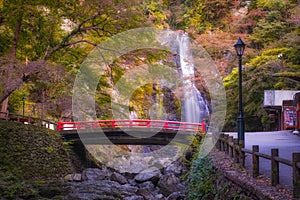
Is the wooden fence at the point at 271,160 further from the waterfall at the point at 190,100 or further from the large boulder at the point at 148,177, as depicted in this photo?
the waterfall at the point at 190,100

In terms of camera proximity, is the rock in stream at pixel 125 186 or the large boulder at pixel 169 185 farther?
the large boulder at pixel 169 185

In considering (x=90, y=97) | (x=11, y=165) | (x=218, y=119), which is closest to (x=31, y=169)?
(x=11, y=165)

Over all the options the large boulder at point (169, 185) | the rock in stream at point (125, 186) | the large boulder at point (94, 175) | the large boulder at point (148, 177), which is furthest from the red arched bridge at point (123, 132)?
the large boulder at point (169, 185)

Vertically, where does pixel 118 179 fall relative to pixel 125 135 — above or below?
below

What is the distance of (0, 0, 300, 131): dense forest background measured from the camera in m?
13.6

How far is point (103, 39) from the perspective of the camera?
14.5m

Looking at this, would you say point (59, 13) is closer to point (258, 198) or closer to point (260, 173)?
point (260, 173)

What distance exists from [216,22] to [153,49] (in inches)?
707

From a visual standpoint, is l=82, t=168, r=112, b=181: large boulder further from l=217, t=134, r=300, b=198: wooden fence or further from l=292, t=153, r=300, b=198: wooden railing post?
l=292, t=153, r=300, b=198: wooden railing post

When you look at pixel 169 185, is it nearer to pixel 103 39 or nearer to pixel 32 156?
pixel 32 156

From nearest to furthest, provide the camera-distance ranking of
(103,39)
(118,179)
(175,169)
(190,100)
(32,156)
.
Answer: (103,39), (32,156), (118,179), (175,169), (190,100)

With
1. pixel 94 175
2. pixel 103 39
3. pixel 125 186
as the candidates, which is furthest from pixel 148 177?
pixel 103 39

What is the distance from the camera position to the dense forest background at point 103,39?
1356 cm

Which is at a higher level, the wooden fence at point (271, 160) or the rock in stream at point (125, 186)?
the wooden fence at point (271, 160)
